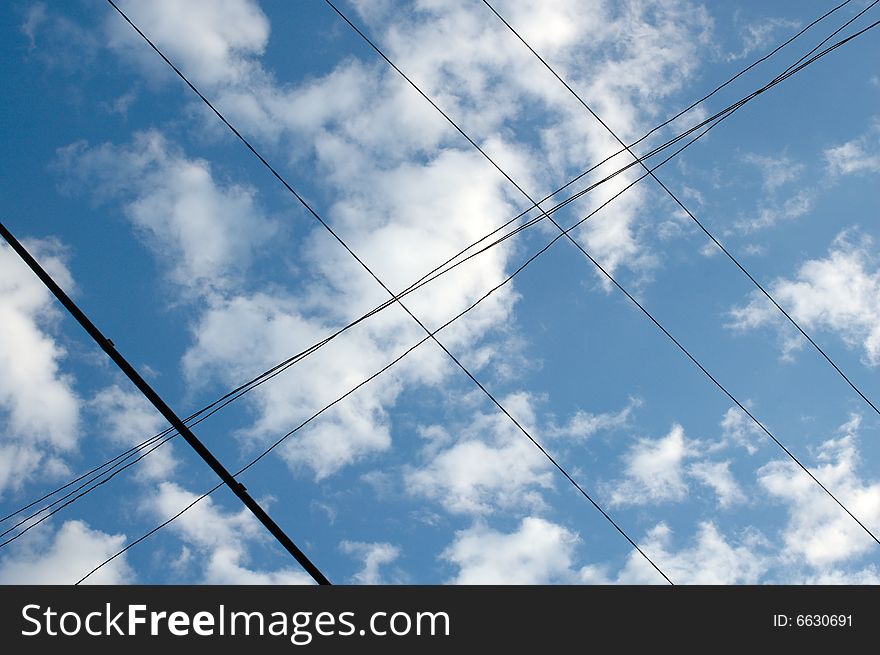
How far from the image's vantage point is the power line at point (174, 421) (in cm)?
439

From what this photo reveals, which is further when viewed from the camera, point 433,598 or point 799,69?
point 799,69

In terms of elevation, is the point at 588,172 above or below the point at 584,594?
above

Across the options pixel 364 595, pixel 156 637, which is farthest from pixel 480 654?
pixel 156 637

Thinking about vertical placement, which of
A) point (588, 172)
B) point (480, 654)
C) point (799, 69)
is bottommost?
point (480, 654)

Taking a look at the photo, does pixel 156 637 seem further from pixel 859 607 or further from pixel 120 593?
pixel 859 607

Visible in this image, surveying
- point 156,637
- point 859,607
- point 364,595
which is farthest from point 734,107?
point 156,637

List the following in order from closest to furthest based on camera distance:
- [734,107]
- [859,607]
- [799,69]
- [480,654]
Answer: [480,654] → [859,607] → [734,107] → [799,69]

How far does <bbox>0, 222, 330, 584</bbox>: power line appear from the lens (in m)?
4.39

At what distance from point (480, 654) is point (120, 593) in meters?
2.55

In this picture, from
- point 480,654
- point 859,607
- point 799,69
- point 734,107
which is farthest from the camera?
Result: point 799,69

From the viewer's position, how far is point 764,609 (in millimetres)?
5285

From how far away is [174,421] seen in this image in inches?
174

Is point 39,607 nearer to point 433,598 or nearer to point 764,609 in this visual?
point 433,598

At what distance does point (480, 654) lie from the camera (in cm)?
469
